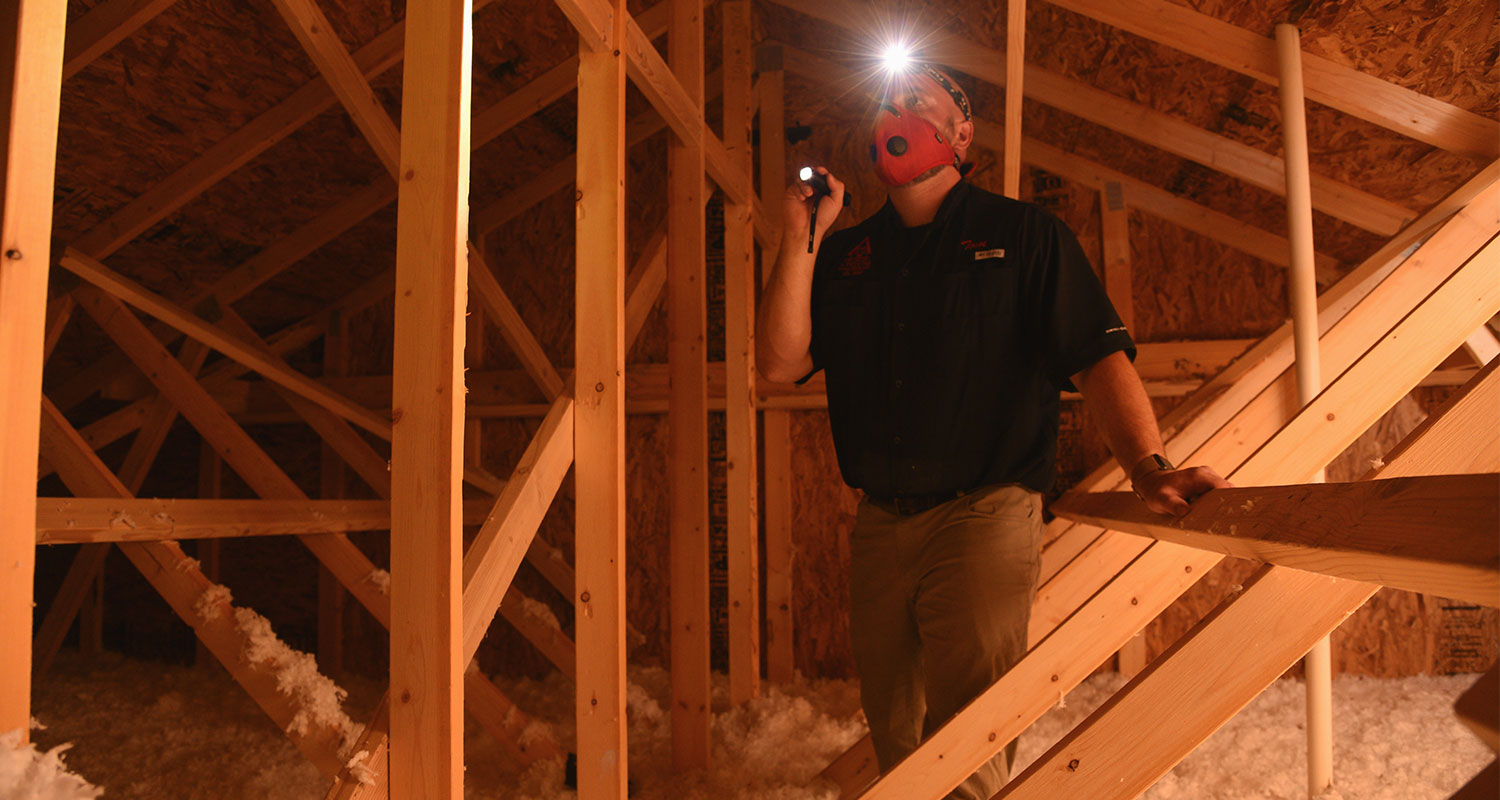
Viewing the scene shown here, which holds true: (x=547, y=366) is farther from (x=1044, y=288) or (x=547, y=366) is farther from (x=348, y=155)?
(x=1044, y=288)

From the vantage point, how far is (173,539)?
5.76 ft

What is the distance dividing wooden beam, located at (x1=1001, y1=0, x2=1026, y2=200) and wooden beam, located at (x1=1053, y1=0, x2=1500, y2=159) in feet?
1.41

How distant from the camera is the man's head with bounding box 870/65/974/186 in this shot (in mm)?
1659

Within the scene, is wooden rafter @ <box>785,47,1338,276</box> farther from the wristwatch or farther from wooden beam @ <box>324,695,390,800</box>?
wooden beam @ <box>324,695,390,800</box>

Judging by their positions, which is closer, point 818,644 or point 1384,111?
point 1384,111

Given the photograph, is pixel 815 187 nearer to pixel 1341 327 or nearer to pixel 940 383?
pixel 940 383

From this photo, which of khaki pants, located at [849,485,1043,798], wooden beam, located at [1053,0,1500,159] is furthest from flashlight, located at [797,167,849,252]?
wooden beam, located at [1053,0,1500,159]

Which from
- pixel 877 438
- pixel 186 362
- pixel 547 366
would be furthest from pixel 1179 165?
pixel 186 362

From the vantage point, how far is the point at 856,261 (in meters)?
1.74

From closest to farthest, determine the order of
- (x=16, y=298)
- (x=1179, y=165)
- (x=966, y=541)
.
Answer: (x=16, y=298)
(x=966, y=541)
(x=1179, y=165)

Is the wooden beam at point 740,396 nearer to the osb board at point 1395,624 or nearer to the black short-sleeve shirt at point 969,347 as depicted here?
the black short-sleeve shirt at point 969,347

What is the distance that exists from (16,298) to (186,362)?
10.0ft

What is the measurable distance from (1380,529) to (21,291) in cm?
103

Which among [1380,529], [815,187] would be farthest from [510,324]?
[1380,529]
